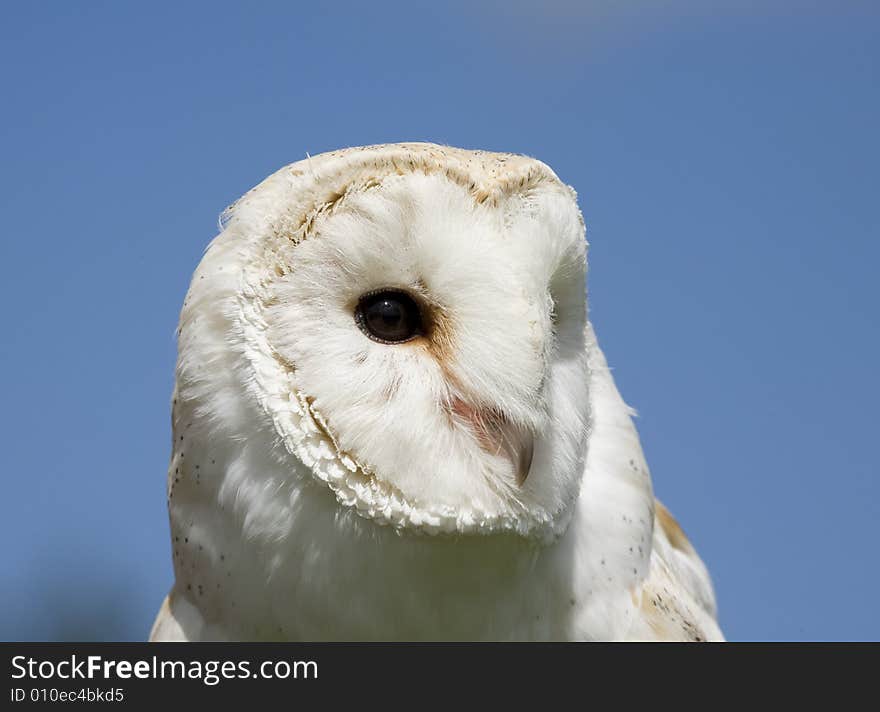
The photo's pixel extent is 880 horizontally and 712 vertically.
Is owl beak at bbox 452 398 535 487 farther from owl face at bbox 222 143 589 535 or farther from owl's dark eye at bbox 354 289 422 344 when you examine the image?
owl's dark eye at bbox 354 289 422 344

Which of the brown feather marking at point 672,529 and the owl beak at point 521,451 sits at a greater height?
the brown feather marking at point 672,529

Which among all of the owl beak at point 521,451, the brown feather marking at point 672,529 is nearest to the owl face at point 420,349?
the owl beak at point 521,451

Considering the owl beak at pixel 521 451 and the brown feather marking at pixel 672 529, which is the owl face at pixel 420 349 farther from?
the brown feather marking at pixel 672 529

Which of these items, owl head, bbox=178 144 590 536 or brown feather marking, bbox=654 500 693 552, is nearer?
owl head, bbox=178 144 590 536

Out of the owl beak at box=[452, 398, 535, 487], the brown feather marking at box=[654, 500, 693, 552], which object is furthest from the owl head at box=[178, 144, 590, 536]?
the brown feather marking at box=[654, 500, 693, 552]

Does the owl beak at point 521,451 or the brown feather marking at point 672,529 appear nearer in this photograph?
the owl beak at point 521,451

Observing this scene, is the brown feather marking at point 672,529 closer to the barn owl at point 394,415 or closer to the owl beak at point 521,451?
the barn owl at point 394,415

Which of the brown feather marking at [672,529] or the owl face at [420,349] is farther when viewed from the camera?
the brown feather marking at [672,529]

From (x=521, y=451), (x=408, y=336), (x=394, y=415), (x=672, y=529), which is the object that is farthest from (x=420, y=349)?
(x=672, y=529)

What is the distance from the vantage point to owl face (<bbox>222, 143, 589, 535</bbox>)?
7.47ft

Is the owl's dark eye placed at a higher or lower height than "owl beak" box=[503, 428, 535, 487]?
higher

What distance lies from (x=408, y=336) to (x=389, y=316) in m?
0.06

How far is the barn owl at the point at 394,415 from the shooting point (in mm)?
2289
